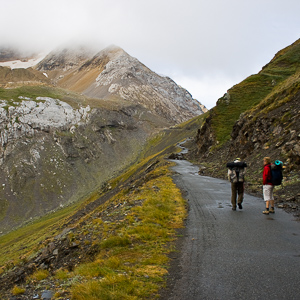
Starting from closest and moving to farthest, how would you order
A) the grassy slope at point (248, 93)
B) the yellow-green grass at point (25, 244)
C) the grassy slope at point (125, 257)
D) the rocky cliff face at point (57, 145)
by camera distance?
the grassy slope at point (125, 257)
the yellow-green grass at point (25, 244)
the grassy slope at point (248, 93)
the rocky cliff face at point (57, 145)

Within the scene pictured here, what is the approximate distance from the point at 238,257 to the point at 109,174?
413 ft

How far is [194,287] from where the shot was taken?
6.11 metres

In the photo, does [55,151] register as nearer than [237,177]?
No

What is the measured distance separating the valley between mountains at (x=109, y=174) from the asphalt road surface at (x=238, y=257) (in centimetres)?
55

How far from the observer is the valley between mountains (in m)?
7.75

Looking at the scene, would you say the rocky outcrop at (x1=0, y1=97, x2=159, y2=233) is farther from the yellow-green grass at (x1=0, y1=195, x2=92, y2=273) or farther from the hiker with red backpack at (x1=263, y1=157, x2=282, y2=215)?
the hiker with red backpack at (x1=263, y1=157, x2=282, y2=215)

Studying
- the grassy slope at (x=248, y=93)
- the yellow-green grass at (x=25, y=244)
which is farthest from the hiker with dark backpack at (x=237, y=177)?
the grassy slope at (x=248, y=93)

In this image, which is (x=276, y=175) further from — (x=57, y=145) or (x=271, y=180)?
(x=57, y=145)

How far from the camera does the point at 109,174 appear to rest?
13138 centimetres

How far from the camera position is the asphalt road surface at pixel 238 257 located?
19.2ft

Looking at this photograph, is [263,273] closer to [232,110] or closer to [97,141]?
[232,110]

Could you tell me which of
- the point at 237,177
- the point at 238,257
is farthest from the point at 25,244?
the point at 238,257

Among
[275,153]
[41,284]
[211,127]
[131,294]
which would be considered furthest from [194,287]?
[211,127]

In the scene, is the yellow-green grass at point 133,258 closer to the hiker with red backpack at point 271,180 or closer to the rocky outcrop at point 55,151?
the hiker with red backpack at point 271,180
